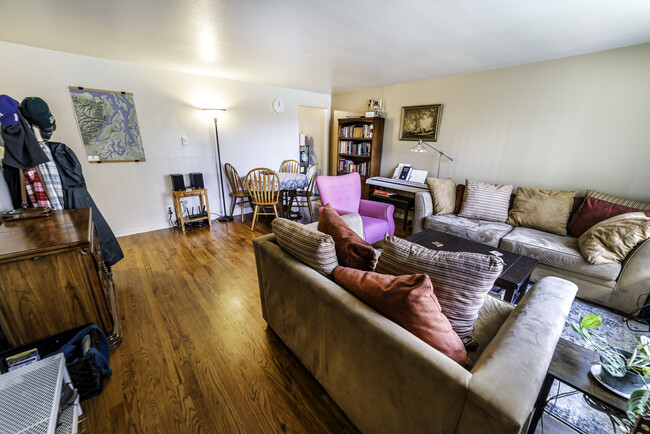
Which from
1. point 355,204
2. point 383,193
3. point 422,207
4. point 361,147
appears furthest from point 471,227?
point 361,147

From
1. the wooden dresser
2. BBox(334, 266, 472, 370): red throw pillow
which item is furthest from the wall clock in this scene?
BBox(334, 266, 472, 370): red throw pillow

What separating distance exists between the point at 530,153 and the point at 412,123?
1620 mm

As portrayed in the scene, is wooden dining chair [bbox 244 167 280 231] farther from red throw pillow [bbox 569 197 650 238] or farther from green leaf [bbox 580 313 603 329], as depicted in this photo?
red throw pillow [bbox 569 197 650 238]

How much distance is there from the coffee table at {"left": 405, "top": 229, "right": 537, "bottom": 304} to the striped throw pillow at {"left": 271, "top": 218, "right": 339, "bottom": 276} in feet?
4.00

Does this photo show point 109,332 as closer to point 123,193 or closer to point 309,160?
point 123,193

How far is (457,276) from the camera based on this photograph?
0.95 meters

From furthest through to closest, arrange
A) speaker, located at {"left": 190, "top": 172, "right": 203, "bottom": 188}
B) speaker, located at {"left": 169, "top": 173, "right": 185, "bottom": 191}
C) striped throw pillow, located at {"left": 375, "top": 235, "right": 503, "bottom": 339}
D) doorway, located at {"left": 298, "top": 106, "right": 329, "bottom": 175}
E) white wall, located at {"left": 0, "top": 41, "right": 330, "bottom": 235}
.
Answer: doorway, located at {"left": 298, "top": 106, "right": 329, "bottom": 175}
speaker, located at {"left": 190, "top": 172, "right": 203, "bottom": 188}
speaker, located at {"left": 169, "top": 173, "right": 185, "bottom": 191}
white wall, located at {"left": 0, "top": 41, "right": 330, "bottom": 235}
striped throw pillow, located at {"left": 375, "top": 235, "right": 503, "bottom": 339}

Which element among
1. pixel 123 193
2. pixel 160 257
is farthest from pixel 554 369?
pixel 123 193

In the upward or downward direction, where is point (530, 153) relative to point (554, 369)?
upward

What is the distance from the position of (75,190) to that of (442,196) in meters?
3.66

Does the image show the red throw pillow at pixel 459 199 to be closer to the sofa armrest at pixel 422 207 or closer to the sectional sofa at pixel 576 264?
the sofa armrest at pixel 422 207

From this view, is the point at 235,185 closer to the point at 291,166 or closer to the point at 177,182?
the point at 177,182

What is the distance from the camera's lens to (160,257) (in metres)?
→ 2.77

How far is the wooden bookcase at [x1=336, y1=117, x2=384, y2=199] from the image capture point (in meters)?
4.25
